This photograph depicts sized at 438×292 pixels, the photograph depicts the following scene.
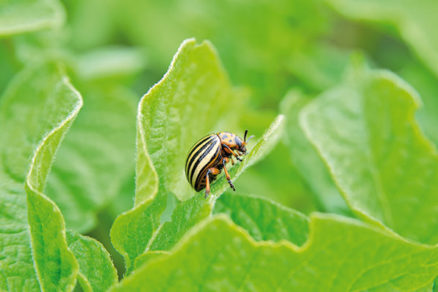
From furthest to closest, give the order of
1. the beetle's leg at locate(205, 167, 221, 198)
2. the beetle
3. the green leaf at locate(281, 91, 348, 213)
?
the green leaf at locate(281, 91, 348, 213), the beetle, the beetle's leg at locate(205, 167, 221, 198)

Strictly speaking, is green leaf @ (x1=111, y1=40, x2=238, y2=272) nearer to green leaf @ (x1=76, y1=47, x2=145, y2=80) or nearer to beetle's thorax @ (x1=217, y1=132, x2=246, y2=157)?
beetle's thorax @ (x1=217, y1=132, x2=246, y2=157)

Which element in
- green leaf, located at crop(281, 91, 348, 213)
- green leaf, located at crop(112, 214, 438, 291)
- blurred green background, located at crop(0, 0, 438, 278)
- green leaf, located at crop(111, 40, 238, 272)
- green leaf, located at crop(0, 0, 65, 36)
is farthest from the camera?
blurred green background, located at crop(0, 0, 438, 278)

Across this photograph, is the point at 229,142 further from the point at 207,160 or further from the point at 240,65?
the point at 240,65

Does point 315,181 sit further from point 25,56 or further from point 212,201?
point 25,56

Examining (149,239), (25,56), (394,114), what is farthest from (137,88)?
(149,239)

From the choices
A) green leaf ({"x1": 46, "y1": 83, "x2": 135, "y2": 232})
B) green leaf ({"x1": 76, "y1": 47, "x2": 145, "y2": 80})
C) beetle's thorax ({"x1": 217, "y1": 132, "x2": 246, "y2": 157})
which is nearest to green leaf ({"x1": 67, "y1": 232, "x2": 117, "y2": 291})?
green leaf ({"x1": 46, "y1": 83, "x2": 135, "y2": 232})

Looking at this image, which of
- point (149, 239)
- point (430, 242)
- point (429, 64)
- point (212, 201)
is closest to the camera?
point (212, 201)
